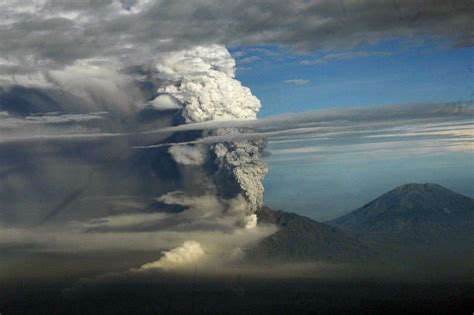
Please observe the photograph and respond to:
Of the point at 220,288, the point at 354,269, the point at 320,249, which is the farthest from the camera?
the point at 320,249

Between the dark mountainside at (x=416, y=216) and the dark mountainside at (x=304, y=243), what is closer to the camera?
the dark mountainside at (x=304, y=243)

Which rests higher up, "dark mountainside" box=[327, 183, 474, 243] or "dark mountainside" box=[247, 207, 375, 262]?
"dark mountainside" box=[327, 183, 474, 243]

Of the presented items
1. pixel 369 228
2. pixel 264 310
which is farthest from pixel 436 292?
pixel 369 228

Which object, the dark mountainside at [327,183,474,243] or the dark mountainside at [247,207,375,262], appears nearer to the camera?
the dark mountainside at [247,207,375,262]

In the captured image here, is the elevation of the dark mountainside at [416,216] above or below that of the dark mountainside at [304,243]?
above

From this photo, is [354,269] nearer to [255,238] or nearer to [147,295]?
[255,238]
